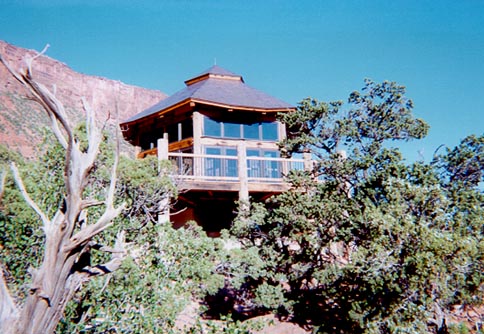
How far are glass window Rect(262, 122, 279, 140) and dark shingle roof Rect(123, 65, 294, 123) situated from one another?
0.95 meters

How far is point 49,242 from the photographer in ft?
10.9

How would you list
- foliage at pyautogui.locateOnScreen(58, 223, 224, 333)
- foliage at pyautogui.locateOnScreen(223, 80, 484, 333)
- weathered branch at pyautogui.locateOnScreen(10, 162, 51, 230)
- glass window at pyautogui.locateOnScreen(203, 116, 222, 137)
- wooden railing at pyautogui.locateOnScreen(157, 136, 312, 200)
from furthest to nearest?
glass window at pyautogui.locateOnScreen(203, 116, 222, 137) < wooden railing at pyautogui.locateOnScreen(157, 136, 312, 200) < foliage at pyautogui.locateOnScreen(223, 80, 484, 333) < foliage at pyautogui.locateOnScreen(58, 223, 224, 333) < weathered branch at pyautogui.locateOnScreen(10, 162, 51, 230)

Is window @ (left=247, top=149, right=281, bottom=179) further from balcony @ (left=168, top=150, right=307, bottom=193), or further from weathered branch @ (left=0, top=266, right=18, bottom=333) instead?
weathered branch @ (left=0, top=266, right=18, bottom=333)

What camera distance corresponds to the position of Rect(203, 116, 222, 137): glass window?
49.1 feet

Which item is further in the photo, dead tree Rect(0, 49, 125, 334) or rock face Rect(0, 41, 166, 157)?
rock face Rect(0, 41, 166, 157)

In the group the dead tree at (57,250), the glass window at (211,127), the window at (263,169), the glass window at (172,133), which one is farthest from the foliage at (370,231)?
the glass window at (172,133)

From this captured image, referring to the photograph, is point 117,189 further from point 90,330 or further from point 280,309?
point 280,309

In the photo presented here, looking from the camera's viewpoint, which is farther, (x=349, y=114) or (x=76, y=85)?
(x=76, y=85)

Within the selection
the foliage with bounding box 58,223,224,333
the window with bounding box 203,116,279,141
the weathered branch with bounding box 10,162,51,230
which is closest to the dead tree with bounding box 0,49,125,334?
the weathered branch with bounding box 10,162,51,230

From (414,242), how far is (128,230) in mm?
5376

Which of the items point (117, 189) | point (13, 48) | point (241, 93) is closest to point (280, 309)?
point (117, 189)

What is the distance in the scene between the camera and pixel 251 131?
1585cm

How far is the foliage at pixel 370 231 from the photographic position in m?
5.87

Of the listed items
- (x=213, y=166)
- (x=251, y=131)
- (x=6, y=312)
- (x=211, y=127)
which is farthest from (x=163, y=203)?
(x=251, y=131)
